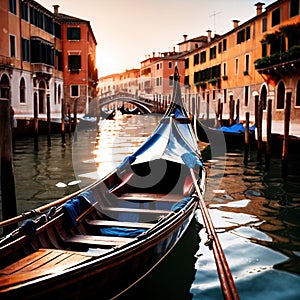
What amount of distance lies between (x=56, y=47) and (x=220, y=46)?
8.80 meters

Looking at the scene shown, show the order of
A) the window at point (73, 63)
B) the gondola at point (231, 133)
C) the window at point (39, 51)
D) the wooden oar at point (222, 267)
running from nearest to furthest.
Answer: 1. the wooden oar at point (222, 267)
2. the gondola at point (231, 133)
3. the window at point (39, 51)
4. the window at point (73, 63)

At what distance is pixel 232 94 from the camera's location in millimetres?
20281

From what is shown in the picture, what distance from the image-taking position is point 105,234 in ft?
10.8

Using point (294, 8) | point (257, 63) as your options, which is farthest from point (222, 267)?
point (257, 63)

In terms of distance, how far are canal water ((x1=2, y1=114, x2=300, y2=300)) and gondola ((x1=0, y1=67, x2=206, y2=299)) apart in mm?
306

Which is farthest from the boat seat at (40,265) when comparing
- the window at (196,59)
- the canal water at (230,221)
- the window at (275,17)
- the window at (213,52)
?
the window at (196,59)

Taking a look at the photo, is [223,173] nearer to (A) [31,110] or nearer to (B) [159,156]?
(B) [159,156]

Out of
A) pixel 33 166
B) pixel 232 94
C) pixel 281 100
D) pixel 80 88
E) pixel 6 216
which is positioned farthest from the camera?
pixel 80 88

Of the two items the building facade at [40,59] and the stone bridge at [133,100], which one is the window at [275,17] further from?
the stone bridge at [133,100]

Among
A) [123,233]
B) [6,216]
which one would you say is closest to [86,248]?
[123,233]

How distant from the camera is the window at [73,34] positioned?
2292cm

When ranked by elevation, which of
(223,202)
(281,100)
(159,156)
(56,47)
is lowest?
(223,202)

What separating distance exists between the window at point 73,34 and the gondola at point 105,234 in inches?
753

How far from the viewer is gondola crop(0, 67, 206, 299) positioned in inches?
80.7
